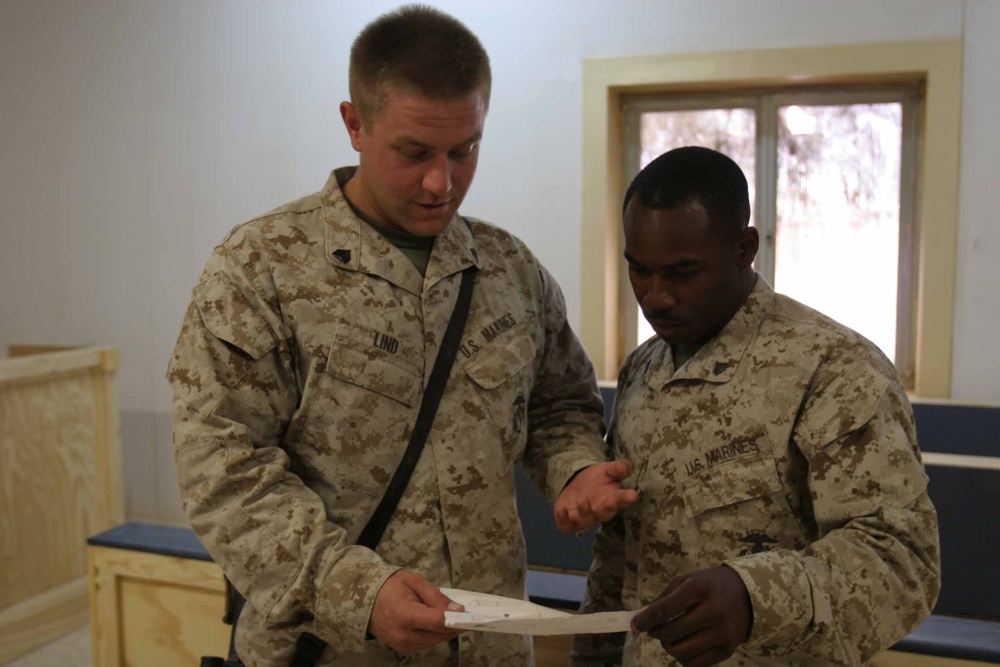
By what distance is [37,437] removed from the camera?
3287mm

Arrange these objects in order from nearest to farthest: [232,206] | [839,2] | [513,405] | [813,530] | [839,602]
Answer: [839,602] → [813,530] → [513,405] → [839,2] → [232,206]

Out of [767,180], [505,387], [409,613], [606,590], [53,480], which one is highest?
[767,180]

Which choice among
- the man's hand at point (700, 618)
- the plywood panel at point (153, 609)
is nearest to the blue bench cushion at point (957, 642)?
the man's hand at point (700, 618)

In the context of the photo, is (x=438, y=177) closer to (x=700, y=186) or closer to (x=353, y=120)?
(x=353, y=120)

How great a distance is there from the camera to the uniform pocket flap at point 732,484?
4.04ft

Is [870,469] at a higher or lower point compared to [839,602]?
higher

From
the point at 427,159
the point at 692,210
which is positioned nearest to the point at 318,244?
the point at 427,159

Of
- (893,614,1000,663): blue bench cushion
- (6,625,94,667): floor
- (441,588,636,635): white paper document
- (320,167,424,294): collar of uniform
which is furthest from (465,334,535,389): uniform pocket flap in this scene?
(6,625,94,667): floor

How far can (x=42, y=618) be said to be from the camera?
3227 millimetres

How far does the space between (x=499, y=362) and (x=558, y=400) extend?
0.71ft

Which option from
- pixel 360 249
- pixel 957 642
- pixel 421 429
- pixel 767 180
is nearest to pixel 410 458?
pixel 421 429

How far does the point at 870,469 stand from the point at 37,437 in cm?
309

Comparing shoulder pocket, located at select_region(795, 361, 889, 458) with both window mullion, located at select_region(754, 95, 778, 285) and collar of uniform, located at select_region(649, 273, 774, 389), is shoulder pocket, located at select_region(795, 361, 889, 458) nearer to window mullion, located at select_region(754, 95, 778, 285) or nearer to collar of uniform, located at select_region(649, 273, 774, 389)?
collar of uniform, located at select_region(649, 273, 774, 389)

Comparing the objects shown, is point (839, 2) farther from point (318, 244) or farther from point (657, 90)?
point (318, 244)
